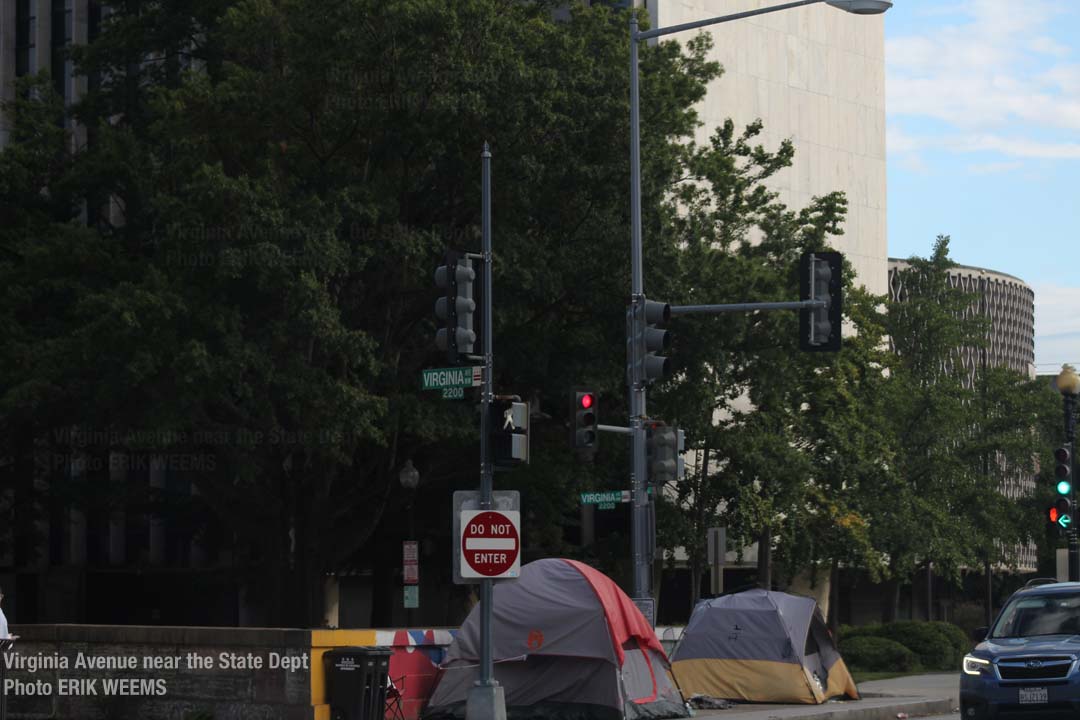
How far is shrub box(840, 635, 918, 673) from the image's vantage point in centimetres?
3766

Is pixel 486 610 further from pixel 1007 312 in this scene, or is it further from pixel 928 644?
pixel 1007 312

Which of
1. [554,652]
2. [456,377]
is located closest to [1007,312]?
[554,652]

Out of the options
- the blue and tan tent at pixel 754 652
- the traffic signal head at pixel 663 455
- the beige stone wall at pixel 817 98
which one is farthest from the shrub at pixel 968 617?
the traffic signal head at pixel 663 455

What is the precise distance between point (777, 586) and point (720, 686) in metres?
25.2

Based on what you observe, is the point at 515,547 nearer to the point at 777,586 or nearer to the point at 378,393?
the point at 378,393

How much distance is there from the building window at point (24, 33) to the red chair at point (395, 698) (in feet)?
136

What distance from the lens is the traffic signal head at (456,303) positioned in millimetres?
17688

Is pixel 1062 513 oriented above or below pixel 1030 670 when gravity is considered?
above

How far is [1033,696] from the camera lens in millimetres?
17078

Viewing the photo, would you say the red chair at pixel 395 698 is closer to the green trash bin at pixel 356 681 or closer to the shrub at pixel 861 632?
the green trash bin at pixel 356 681

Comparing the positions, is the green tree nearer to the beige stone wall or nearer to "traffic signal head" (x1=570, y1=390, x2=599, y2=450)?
"traffic signal head" (x1=570, y1=390, x2=599, y2=450)

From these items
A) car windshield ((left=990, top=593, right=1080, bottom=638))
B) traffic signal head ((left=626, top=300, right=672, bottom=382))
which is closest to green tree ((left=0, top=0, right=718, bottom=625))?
traffic signal head ((left=626, top=300, right=672, bottom=382))

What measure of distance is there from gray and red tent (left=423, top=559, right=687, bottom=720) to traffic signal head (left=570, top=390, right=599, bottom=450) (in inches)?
Answer: 67.0

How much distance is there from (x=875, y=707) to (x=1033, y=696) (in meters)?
7.03
